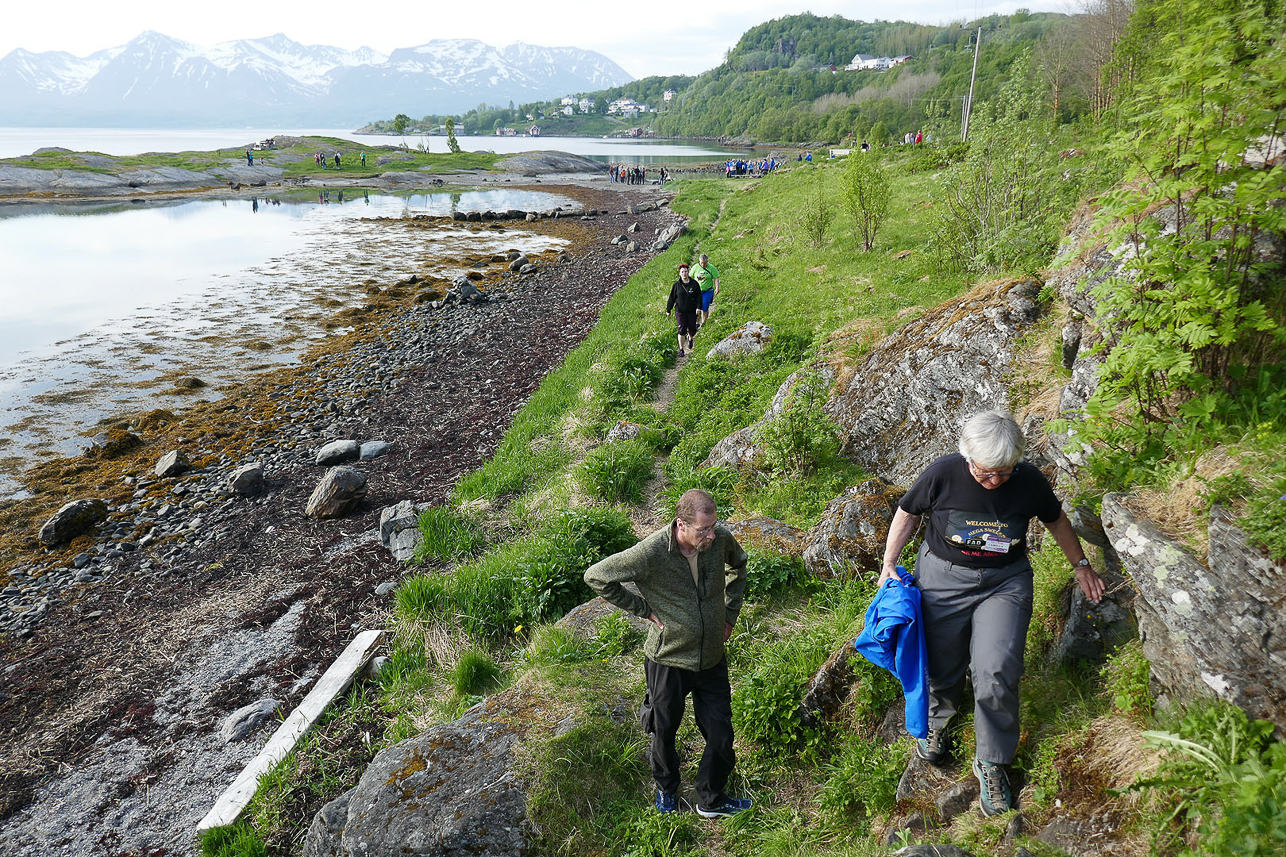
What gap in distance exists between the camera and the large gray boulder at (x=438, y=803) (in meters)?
4.67

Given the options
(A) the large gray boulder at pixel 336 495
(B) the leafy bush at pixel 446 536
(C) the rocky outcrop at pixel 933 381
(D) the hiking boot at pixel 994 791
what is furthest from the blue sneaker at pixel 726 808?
(A) the large gray boulder at pixel 336 495

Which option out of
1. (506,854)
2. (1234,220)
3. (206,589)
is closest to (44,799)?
(206,589)

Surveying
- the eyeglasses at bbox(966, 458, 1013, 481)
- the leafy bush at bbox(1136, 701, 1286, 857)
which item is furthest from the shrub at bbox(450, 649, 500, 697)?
the leafy bush at bbox(1136, 701, 1286, 857)

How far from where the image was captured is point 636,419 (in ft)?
41.6

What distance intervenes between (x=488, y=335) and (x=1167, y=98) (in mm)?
20376

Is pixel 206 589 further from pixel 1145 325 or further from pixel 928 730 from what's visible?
pixel 1145 325

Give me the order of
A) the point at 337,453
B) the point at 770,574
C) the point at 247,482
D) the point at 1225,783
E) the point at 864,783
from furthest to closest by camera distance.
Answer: the point at 337,453 → the point at 247,482 → the point at 770,574 → the point at 864,783 → the point at 1225,783

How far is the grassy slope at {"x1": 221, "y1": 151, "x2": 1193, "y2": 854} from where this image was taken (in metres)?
4.06

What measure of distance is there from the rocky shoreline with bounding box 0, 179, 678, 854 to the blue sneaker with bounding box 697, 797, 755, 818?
498cm

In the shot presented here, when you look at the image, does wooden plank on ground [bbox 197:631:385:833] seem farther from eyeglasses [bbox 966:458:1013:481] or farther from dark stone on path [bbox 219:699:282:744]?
eyeglasses [bbox 966:458:1013:481]

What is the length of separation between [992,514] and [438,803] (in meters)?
4.32

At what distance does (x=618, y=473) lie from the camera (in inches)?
405

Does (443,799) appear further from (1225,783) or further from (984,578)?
(1225,783)

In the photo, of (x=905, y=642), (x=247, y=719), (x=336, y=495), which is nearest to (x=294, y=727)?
(x=247, y=719)
